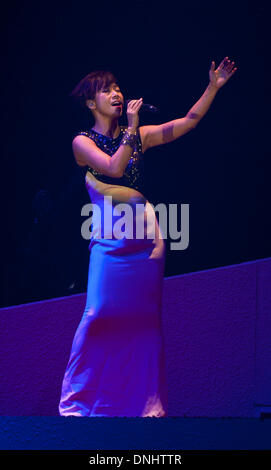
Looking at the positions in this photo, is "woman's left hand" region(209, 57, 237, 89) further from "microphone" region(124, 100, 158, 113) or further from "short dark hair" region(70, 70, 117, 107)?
"short dark hair" region(70, 70, 117, 107)

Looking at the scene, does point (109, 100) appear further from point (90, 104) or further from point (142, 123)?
point (142, 123)

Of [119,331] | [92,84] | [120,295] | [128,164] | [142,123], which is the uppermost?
[92,84]

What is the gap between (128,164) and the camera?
7.21 ft

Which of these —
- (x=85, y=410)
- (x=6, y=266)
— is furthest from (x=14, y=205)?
(x=85, y=410)

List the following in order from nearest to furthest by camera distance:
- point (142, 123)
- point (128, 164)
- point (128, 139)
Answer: point (128, 139) < point (128, 164) < point (142, 123)

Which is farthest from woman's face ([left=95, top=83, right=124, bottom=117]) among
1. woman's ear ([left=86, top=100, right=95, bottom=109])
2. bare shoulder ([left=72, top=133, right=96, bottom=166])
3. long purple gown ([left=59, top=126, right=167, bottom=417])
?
long purple gown ([left=59, top=126, right=167, bottom=417])

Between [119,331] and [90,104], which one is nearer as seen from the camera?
[119,331]

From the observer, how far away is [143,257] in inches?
84.4

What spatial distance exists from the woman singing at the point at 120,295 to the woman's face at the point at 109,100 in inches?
4.2

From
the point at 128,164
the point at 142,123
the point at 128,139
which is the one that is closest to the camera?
the point at 128,139

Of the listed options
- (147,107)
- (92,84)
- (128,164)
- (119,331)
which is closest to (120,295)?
(119,331)

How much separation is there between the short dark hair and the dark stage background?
0.21ft

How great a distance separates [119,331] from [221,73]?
0.97 meters

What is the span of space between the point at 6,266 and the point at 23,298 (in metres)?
0.13
